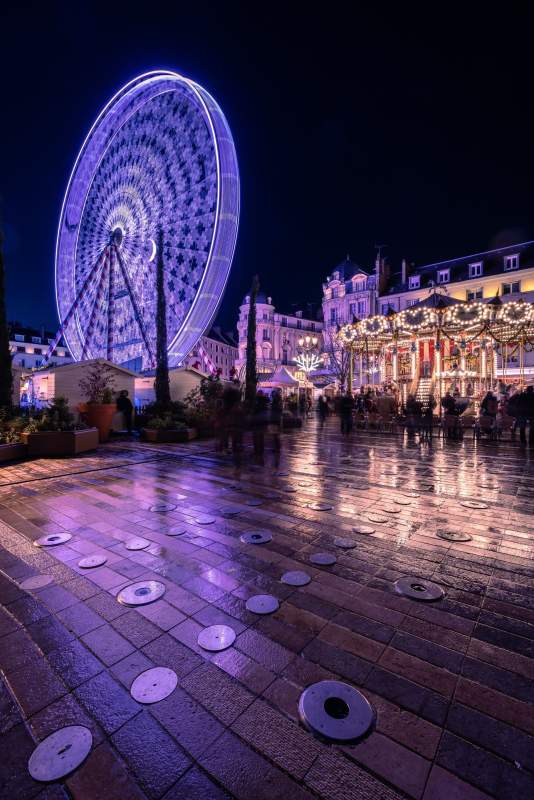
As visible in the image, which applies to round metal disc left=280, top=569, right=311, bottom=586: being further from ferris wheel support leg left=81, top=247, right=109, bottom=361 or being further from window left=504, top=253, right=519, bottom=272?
window left=504, top=253, right=519, bottom=272

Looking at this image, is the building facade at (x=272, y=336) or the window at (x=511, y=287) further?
the building facade at (x=272, y=336)

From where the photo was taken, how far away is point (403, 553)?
10.4ft

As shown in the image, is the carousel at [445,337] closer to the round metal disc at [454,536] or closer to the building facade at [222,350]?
the round metal disc at [454,536]

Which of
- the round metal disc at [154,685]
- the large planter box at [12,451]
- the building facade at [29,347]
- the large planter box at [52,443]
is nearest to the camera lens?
the round metal disc at [154,685]

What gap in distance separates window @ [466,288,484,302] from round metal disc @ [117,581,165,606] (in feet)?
133

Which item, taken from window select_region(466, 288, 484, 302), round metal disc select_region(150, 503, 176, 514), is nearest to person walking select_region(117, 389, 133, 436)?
round metal disc select_region(150, 503, 176, 514)

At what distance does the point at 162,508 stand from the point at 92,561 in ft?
4.78

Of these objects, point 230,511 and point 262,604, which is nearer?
point 262,604

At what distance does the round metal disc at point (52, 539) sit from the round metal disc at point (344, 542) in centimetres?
252

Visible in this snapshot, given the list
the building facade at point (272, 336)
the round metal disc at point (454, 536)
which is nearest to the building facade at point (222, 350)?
the building facade at point (272, 336)

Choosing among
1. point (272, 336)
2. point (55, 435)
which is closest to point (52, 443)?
point (55, 435)

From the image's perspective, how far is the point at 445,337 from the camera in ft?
72.9

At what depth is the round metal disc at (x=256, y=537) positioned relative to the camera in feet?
11.2

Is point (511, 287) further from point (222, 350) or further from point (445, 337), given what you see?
point (222, 350)
